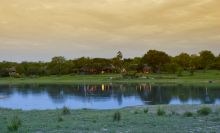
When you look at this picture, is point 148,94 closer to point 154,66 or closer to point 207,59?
point 207,59

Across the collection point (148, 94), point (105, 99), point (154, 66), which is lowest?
point (105, 99)

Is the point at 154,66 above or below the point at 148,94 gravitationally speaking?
above

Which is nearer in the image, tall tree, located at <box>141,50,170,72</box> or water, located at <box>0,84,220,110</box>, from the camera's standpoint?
water, located at <box>0,84,220,110</box>

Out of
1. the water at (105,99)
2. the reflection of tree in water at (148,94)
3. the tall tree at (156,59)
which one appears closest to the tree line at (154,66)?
the tall tree at (156,59)

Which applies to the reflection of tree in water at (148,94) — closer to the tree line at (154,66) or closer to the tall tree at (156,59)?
the tree line at (154,66)

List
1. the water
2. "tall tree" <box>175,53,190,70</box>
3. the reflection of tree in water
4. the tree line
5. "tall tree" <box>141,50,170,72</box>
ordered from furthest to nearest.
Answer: "tall tree" <box>175,53,190,70</box>, "tall tree" <box>141,50,170,72</box>, the tree line, the reflection of tree in water, the water

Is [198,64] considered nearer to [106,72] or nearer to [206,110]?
[106,72]

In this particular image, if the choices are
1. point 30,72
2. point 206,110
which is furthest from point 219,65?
point 206,110

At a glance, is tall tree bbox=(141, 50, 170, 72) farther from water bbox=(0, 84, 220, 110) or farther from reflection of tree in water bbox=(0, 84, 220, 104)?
water bbox=(0, 84, 220, 110)

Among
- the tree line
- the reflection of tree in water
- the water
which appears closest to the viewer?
the water

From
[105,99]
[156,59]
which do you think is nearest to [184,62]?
[156,59]

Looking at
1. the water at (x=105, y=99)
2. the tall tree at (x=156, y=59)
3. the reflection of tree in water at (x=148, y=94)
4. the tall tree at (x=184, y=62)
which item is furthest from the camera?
the tall tree at (x=184, y=62)

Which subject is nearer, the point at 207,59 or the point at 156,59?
the point at 207,59

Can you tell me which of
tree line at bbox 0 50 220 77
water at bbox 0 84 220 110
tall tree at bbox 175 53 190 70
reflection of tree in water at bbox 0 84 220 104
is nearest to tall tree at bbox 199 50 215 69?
tree line at bbox 0 50 220 77
